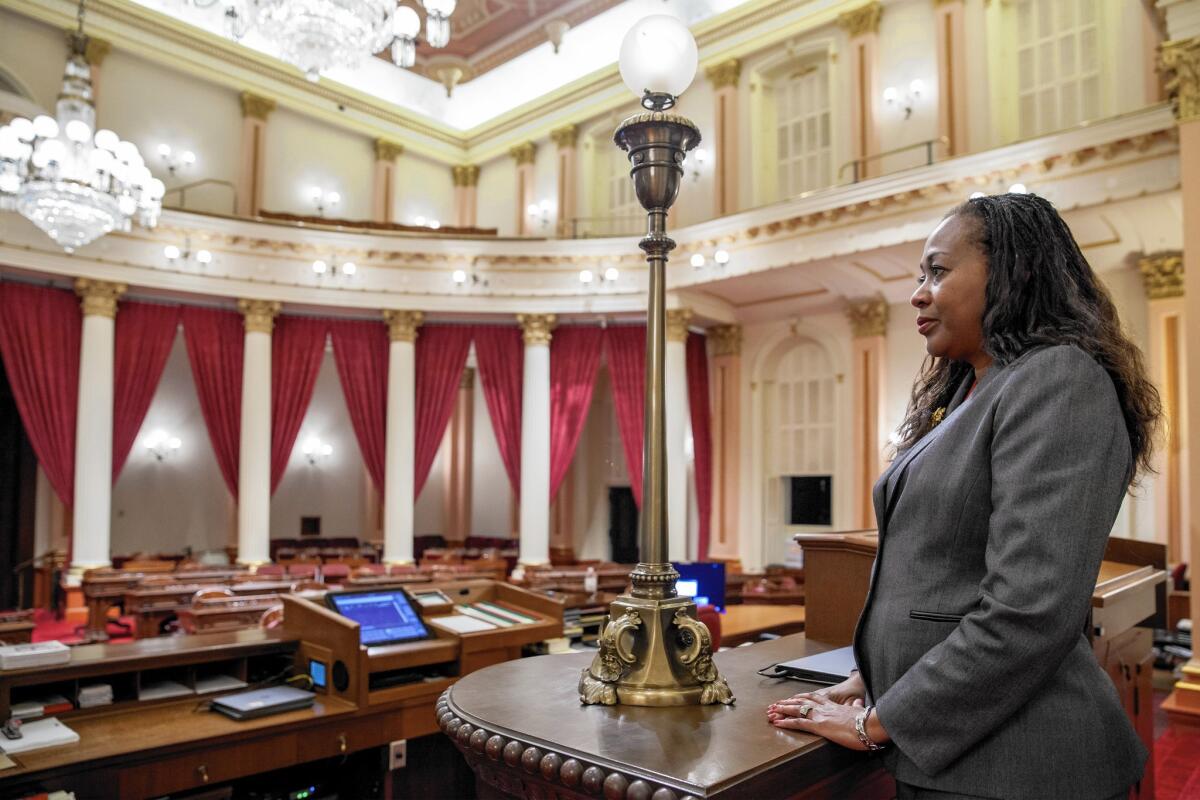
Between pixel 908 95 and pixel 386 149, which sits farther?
pixel 386 149

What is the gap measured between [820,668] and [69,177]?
8368 mm

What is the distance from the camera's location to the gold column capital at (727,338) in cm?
1373

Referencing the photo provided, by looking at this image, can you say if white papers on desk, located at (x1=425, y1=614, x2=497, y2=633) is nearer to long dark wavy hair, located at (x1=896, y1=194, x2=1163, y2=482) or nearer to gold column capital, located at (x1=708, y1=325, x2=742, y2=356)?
long dark wavy hair, located at (x1=896, y1=194, x2=1163, y2=482)

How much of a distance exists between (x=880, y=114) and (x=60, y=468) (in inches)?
448

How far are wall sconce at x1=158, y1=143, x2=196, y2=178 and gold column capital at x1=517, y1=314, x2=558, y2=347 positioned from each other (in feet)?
18.5

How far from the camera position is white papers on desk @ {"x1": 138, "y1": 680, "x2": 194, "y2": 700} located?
10.6 ft

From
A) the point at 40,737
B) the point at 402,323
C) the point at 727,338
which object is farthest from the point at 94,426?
the point at 40,737

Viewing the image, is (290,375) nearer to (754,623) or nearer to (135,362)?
(135,362)

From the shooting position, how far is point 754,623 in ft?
18.4

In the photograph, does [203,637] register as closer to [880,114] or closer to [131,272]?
[131,272]

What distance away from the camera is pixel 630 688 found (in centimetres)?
153

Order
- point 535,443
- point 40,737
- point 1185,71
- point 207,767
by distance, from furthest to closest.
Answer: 1. point 535,443
2. point 1185,71
3. point 207,767
4. point 40,737

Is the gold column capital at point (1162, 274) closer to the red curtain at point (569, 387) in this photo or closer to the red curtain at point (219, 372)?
the red curtain at point (569, 387)

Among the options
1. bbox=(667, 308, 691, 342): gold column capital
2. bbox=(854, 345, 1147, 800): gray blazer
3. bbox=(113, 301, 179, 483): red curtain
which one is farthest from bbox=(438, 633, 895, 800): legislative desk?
bbox=(113, 301, 179, 483): red curtain
